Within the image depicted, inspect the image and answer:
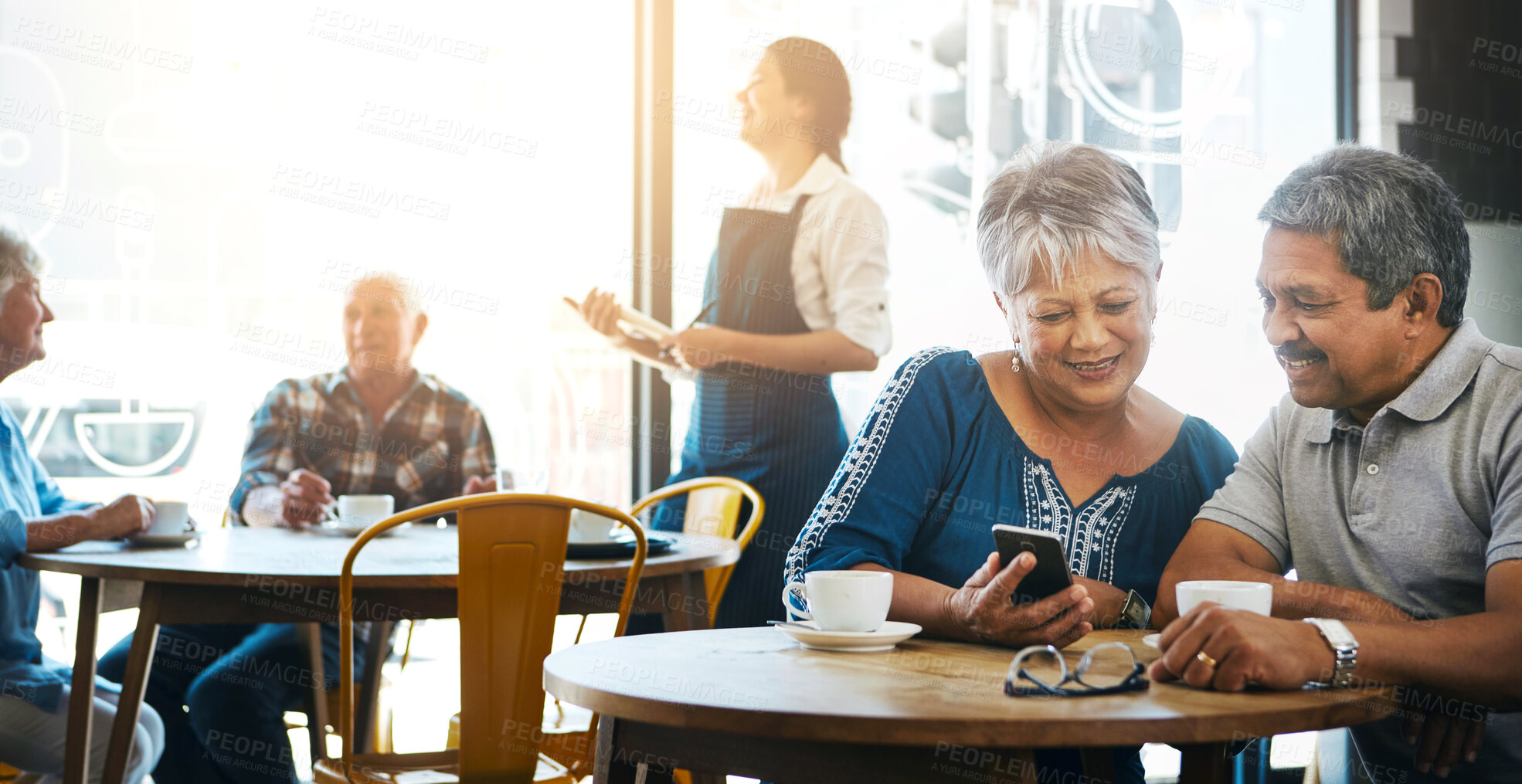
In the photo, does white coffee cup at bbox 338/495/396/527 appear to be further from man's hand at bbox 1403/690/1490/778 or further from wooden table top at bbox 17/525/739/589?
man's hand at bbox 1403/690/1490/778

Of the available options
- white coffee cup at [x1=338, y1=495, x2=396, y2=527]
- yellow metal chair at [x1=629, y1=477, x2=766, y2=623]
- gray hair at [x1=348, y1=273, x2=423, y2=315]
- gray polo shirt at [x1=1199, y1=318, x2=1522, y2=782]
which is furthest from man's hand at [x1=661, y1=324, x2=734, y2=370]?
gray polo shirt at [x1=1199, y1=318, x2=1522, y2=782]

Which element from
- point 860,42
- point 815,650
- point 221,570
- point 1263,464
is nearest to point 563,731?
point 221,570

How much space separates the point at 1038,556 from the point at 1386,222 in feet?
2.02

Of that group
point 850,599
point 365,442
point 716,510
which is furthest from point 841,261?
point 850,599

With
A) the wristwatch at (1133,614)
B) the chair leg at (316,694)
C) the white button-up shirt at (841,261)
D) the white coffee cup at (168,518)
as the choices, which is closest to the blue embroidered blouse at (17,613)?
the white coffee cup at (168,518)

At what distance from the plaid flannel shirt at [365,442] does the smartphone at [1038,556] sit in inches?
86.5

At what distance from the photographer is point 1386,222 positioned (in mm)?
1373

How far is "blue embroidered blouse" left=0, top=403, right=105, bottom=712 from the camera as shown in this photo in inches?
83.6

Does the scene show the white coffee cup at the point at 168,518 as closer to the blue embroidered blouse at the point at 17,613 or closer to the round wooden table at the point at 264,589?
the round wooden table at the point at 264,589

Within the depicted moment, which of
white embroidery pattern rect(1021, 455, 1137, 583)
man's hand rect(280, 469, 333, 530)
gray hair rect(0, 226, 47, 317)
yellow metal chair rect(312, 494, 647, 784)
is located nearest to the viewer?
white embroidery pattern rect(1021, 455, 1137, 583)

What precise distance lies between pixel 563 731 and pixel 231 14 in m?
2.60

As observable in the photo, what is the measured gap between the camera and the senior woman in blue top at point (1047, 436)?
1489mm

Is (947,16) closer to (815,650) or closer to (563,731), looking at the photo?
(563,731)

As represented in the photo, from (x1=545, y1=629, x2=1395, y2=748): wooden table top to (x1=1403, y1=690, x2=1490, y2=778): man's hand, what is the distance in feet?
0.66
